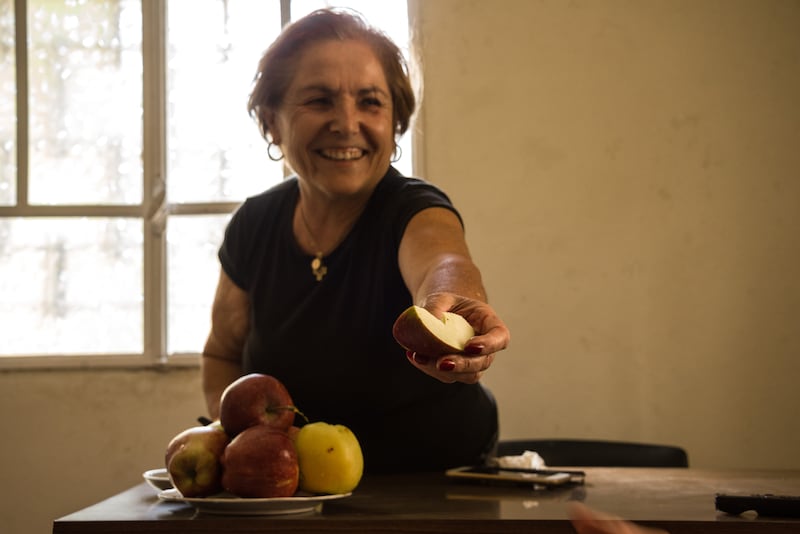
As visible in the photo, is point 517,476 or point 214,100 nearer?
point 517,476

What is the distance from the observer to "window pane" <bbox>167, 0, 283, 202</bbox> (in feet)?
11.0

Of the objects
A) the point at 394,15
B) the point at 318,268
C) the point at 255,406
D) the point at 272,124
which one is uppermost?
the point at 394,15

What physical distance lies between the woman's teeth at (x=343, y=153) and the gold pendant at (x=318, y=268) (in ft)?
0.55

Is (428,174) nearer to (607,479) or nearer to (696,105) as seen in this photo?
(696,105)

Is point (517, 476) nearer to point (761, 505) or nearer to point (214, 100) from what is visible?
point (761, 505)

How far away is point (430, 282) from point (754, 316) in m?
2.26

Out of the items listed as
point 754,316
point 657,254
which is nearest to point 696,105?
point 657,254

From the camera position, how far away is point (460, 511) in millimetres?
991

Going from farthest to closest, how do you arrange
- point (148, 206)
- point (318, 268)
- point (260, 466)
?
point (148, 206) < point (318, 268) < point (260, 466)

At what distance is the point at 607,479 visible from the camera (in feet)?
4.41

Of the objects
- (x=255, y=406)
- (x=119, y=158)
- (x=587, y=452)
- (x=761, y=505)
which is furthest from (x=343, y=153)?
(x=119, y=158)

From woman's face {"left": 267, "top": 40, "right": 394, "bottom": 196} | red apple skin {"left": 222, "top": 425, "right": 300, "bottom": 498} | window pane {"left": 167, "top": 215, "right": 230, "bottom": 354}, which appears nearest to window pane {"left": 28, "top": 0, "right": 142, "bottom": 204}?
window pane {"left": 167, "top": 215, "right": 230, "bottom": 354}

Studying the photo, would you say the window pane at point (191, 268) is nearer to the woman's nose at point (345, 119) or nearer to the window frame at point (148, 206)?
the window frame at point (148, 206)

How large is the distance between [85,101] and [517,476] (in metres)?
2.66
